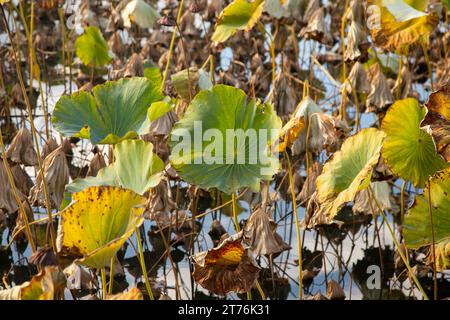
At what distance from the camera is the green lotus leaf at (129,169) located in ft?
4.17

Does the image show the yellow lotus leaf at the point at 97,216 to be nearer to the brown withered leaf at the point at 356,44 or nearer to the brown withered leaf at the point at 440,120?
the brown withered leaf at the point at 440,120

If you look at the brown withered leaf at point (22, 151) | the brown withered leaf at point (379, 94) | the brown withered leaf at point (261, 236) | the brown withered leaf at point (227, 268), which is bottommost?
the brown withered leaf at point (261, 236)

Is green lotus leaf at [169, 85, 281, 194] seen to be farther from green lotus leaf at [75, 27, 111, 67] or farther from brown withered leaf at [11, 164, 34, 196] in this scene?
green lotus leaf at [75, 27, 111, 67]

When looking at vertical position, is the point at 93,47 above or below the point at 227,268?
above

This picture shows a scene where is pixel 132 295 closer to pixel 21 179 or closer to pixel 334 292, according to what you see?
pixel 334 292

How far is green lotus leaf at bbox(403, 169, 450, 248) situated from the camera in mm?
1321

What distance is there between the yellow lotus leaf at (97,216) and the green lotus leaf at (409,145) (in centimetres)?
48

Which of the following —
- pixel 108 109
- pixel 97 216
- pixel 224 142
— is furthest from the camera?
pixel 108 109

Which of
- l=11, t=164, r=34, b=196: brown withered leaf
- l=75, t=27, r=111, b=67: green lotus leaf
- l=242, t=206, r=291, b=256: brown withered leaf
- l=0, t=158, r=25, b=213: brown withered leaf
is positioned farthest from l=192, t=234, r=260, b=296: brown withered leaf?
l=75, t=27, r=111, b=67: green lotus leaf

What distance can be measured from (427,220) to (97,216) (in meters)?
Answer: 0.54

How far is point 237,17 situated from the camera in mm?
1872

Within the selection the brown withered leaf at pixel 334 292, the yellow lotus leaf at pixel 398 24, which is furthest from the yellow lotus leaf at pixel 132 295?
the yellow lotus leaf at pixel 398 24

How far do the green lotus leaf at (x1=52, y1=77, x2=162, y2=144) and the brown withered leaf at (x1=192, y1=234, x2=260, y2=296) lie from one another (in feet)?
1.06

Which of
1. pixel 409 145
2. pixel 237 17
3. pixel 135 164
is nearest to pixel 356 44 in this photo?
pixel 237 17
